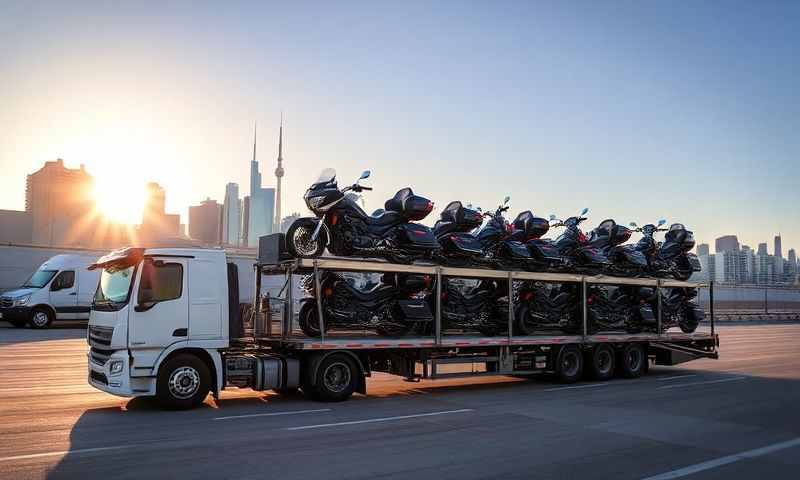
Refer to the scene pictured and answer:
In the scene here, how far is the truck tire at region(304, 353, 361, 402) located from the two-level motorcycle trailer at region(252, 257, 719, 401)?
2 cm

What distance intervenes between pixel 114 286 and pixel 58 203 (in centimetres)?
13828

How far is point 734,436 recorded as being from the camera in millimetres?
9125

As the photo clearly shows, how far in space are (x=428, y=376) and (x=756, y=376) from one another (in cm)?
952

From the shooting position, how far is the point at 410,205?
13.1 m

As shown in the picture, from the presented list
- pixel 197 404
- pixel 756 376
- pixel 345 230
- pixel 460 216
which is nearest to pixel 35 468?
pixel 197 404

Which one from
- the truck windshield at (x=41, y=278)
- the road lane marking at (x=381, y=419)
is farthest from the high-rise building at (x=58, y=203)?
the road lane marking at (x=381, y=419)

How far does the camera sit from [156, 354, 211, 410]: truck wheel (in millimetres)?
9930

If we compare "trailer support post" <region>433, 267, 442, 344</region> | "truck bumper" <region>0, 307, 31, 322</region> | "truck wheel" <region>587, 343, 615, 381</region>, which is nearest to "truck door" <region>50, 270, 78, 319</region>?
"truck bumper" <region>0, 307, 31, 322</region>

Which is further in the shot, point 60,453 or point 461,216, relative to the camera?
point 461,216

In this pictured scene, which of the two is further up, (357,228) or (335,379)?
(357,228)

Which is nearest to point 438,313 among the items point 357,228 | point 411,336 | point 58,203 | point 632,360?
point 411,336

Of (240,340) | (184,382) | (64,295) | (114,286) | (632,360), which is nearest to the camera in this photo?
(184,382)

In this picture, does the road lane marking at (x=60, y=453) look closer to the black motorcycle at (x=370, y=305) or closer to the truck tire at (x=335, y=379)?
the truck tire at (x=335, y=379)

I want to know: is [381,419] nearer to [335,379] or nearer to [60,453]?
[335,379]
